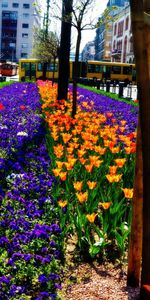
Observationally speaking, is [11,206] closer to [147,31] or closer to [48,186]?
[48,186]

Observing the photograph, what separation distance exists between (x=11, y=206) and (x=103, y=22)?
8.30 meters

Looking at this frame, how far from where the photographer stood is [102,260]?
12.0ft

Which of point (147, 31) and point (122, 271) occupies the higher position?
point (147, 31)

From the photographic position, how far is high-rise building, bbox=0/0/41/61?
115250 millimetres

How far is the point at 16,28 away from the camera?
384 ft

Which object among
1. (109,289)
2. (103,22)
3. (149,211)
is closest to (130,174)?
(109,289)

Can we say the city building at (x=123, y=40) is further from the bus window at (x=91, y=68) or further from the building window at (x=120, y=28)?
the bus window at (x=91, y=68)

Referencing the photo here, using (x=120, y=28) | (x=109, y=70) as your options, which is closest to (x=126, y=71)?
(x=109, y=70)

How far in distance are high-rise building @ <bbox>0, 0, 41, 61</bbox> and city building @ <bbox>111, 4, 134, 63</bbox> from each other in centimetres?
3491

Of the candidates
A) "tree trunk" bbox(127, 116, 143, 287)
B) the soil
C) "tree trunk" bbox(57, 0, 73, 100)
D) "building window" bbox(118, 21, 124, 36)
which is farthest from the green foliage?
"building window" bbox(118, 21, 124, 36)

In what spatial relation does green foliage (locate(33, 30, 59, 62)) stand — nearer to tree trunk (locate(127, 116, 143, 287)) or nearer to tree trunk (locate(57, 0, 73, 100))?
tree trunk (locate(57, 0, 73, 100))

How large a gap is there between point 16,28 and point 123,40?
1917 inches

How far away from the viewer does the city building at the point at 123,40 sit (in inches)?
2763

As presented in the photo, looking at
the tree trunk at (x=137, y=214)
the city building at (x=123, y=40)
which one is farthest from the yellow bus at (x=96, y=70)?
the tree trunk at (x=137, y=214)
